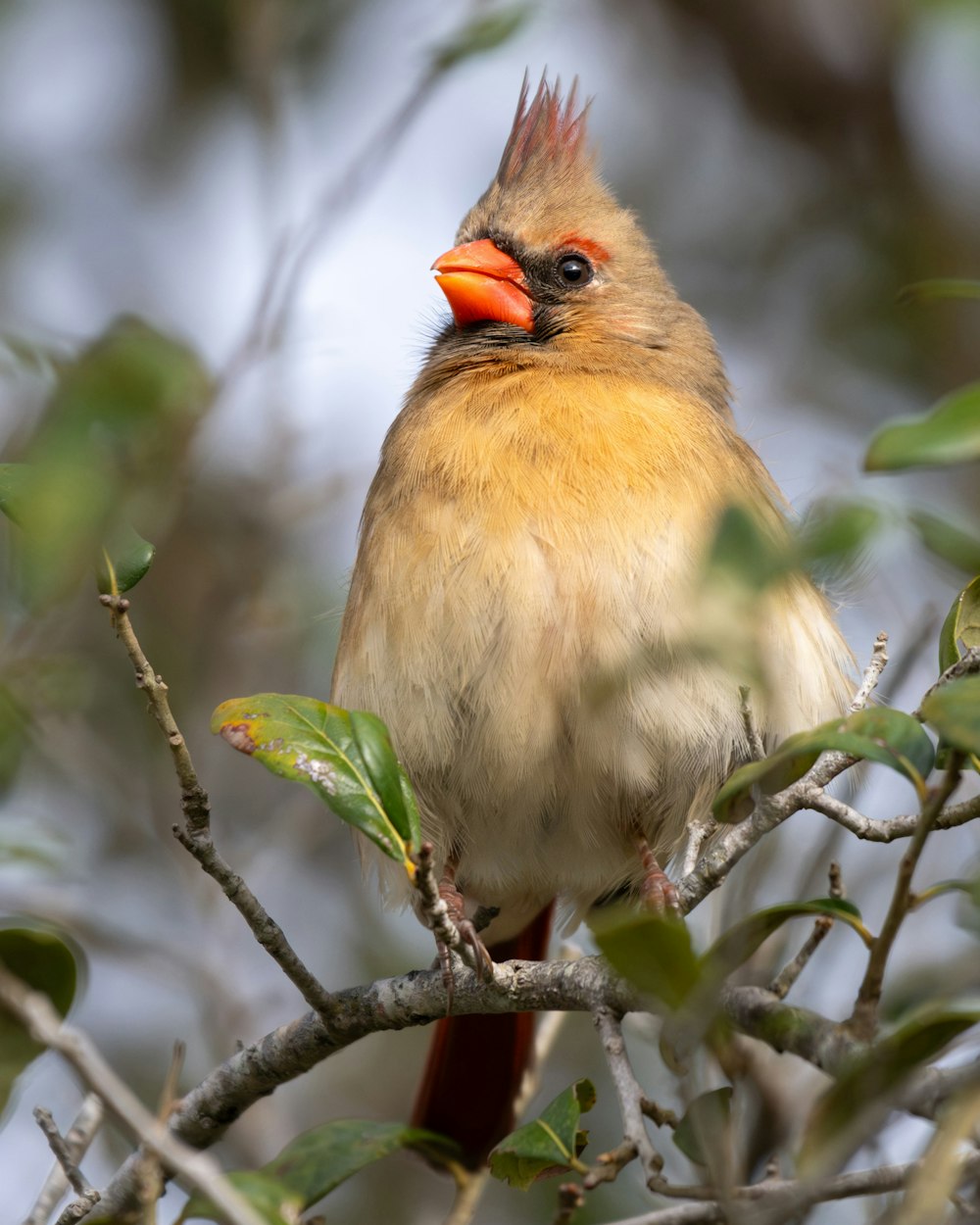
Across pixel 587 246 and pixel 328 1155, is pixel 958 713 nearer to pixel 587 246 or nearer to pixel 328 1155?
pixel 328 1155

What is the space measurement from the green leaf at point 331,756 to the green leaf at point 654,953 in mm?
382

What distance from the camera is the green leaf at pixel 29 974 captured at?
2.03 m

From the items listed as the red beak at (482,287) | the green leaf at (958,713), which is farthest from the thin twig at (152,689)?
the red beak at (482,287)

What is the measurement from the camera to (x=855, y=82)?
525cm

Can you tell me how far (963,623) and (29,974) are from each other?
133 cm

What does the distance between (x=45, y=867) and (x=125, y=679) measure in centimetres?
248

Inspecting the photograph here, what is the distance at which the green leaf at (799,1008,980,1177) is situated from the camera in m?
1.50

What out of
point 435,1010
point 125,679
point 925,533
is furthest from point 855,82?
point 925,533

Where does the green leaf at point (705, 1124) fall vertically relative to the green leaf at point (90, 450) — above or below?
below

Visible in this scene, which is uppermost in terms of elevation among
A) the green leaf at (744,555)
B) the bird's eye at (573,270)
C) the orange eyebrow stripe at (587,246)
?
the orange eyebrow stripe at (587,246)

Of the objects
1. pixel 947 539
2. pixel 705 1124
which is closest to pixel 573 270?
pixel 947 539

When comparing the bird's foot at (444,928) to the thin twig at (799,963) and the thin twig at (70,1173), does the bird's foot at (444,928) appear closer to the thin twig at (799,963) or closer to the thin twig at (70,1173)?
the thin twig at (799,963)

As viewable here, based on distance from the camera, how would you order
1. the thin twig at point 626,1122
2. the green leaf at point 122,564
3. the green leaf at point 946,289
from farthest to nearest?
the green leaf at point 122,564, the thin twig at point 626,1122, the green leaf at point 946,289

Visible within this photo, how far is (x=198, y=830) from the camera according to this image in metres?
2.03
